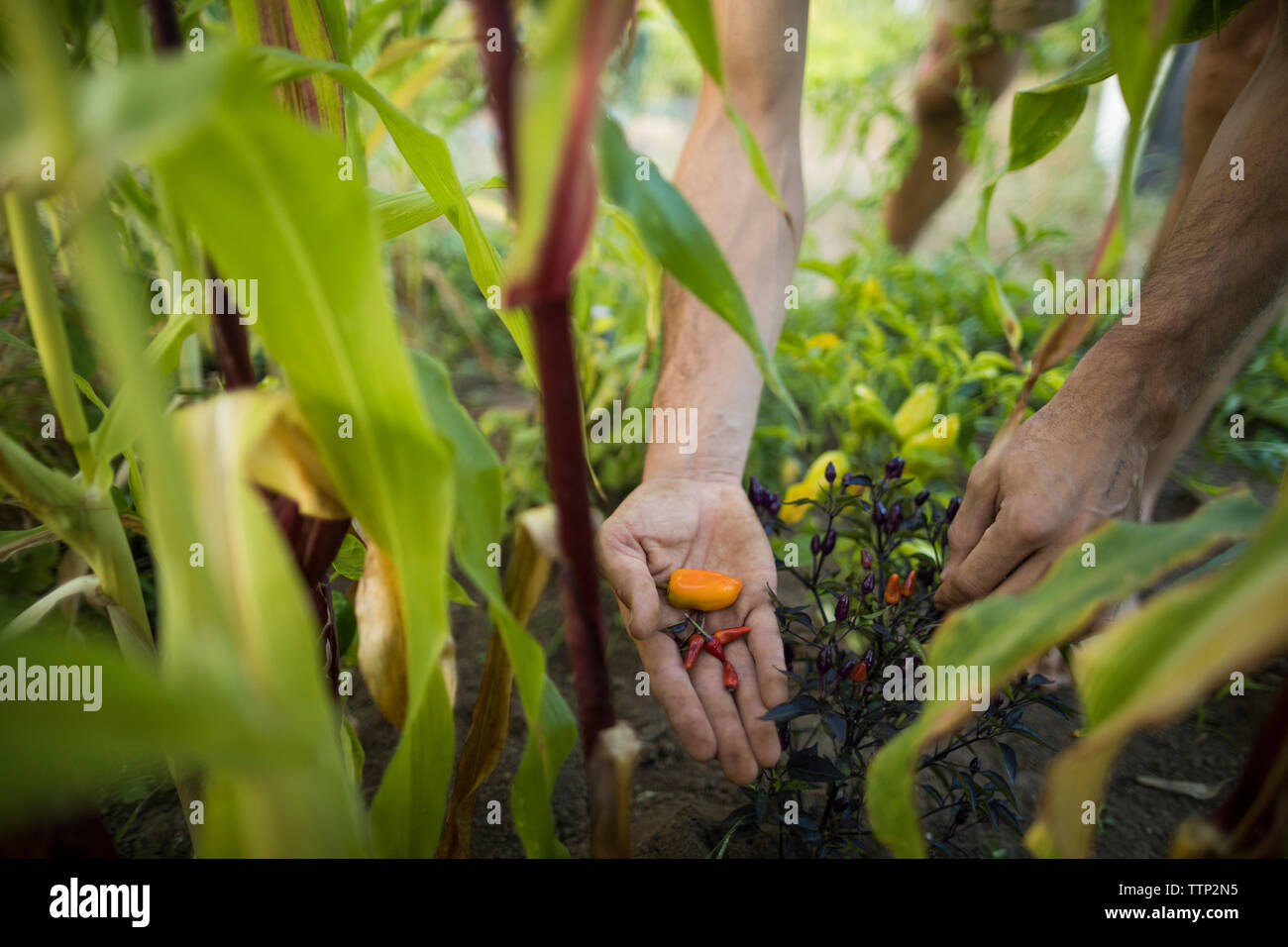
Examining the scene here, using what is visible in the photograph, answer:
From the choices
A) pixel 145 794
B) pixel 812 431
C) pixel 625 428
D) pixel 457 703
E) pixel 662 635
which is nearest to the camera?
pixel 662 635

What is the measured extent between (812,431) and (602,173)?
150 cm

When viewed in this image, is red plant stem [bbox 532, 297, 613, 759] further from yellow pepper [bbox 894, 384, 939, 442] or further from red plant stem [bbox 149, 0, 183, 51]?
yellow pepper [bbox 894, 384, 939, 442]

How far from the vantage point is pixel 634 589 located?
80 centimetres

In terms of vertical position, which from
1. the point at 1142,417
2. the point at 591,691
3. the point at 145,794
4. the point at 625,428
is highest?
the point at 625,428

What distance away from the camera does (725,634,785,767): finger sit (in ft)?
2.38

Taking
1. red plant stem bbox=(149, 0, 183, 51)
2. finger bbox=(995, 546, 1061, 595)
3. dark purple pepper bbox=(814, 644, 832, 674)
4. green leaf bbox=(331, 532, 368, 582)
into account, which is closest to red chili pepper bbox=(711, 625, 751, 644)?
dark purple pepper bbox=(814, 644, 832, 674)

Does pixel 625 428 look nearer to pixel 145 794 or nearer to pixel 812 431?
pixel 812 431

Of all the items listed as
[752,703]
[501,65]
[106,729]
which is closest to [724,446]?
[752,703]

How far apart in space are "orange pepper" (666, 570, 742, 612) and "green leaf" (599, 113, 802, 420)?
0.38 meters

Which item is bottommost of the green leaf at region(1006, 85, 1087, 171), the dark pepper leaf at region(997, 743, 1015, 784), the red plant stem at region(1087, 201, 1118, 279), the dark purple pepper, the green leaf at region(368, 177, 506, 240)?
the dark pepper leaf at region(997, 743, 1015, 784)

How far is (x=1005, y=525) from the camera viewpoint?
2.39 ft

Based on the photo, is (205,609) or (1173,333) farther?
(1173,333)

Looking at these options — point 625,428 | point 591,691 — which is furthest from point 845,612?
point 625,428

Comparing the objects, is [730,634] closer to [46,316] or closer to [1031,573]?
[1031,573]
